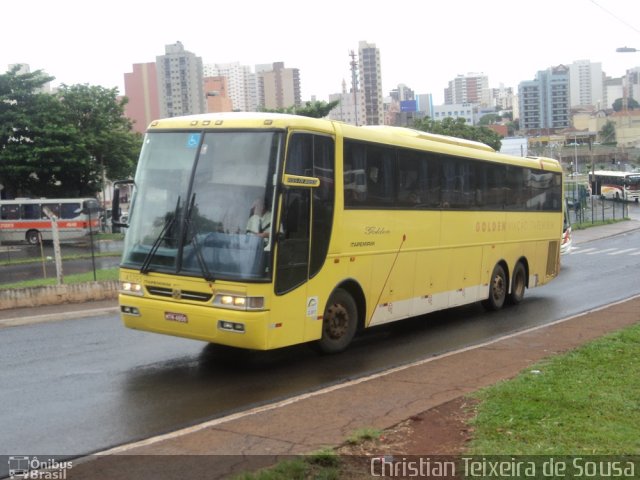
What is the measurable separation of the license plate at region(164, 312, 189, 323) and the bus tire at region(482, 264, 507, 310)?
26.9 feet

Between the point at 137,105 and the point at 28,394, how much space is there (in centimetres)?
9003

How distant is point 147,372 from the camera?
934 cm

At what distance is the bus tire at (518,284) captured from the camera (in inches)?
653

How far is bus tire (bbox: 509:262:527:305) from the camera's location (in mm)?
16594

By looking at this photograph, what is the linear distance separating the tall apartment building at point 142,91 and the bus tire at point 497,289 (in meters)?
81.9

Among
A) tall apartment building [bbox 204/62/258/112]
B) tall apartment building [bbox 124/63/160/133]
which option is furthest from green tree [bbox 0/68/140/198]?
tall apartment building [bbox 204/62/258/112]

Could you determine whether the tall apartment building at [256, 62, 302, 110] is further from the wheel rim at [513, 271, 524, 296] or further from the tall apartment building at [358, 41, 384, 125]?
the wheel rim at [513, 271, 524, 296]

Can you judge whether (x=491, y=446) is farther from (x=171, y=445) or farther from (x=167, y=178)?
(x=167, y=178)

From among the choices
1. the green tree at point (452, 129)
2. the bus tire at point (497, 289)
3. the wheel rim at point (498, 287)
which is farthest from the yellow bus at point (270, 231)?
the green tree at point (452, 129)

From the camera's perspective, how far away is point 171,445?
6.09 meters

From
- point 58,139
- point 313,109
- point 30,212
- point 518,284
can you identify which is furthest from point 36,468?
point 58,139

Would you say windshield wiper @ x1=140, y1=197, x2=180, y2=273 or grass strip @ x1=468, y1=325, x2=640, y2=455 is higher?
windshield wiper @ x1=140, y1=197, x2=180, y2=273

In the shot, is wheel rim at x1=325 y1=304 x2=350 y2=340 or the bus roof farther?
wheel rim at x1=325 y1=304 x2=350 y2=340

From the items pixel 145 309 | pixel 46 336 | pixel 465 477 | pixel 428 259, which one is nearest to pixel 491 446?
pixel 465 477
